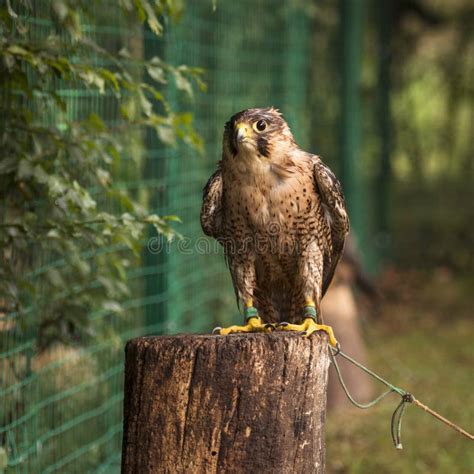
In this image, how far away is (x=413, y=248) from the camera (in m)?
11.6

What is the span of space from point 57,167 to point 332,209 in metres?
1.16

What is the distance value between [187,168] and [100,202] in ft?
4.53

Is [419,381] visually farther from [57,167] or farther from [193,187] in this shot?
[57,167]

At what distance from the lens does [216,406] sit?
281 cm

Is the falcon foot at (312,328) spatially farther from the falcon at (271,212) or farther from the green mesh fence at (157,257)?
the green mesh fence at (157,257)

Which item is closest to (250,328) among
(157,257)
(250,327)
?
(250,327)

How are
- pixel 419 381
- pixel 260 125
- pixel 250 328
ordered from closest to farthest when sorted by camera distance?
pixel 250 328 < pixel 260 125 < pixel 419 381

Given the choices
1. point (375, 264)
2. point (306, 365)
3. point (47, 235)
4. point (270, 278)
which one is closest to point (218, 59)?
point (270, 278)

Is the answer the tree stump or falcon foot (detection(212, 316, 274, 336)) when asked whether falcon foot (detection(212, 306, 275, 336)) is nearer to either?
falcon foot (detection(212, 316, 274, 336))

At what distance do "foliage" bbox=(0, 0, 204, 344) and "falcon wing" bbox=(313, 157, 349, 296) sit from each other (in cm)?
50

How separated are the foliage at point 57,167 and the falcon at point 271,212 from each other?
0.21 meters

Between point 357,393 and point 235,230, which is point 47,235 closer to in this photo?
point 235,230

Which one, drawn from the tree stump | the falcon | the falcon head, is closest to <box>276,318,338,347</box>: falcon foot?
the falcon

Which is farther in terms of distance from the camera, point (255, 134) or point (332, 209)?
point (332, 209)
